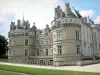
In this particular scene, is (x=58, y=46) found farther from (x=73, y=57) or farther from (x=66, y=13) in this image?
(x=66, y=13)

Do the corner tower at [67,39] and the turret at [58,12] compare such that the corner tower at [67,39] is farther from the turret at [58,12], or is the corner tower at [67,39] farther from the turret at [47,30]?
the turret at [47,30]

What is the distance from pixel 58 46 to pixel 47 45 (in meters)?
12.5

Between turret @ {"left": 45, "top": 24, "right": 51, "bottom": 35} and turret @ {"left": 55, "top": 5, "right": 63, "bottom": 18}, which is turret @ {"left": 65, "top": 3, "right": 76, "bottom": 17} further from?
turret @ {"left": 45, "top": 24, "right": 51, "bottom": 35}

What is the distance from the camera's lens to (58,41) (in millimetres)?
35562

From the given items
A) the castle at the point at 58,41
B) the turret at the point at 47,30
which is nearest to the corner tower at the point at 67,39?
the castle at the point at 58,41

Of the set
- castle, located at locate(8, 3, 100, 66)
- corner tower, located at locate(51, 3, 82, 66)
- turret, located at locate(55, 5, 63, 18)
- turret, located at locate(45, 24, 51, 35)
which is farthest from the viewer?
turret, located at locate(45, 24, 51, 35)

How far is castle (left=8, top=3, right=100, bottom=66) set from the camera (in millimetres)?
34781

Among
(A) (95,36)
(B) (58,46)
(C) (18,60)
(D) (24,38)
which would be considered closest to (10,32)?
(D) (24,38)

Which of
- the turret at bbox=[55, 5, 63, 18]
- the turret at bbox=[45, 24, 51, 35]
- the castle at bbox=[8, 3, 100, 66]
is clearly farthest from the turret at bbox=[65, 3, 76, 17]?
the turret at bbox=[45, 24, 51, 35]

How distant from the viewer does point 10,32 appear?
164 feet

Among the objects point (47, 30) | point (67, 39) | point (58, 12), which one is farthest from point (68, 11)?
point (47, 30)

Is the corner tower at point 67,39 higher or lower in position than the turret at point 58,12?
lower

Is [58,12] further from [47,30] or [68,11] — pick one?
[47,30]

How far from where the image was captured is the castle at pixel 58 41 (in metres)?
34.8
